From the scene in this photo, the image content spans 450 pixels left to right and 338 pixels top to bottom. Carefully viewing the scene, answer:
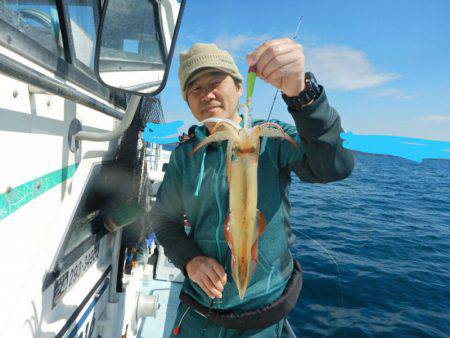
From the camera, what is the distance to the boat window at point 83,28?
246cm

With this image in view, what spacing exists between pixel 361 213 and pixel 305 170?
2047 cm

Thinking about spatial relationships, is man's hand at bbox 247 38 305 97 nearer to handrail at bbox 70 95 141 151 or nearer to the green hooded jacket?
the green hooded jacket

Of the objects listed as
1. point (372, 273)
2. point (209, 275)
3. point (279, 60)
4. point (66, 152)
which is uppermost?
point (279, 60)

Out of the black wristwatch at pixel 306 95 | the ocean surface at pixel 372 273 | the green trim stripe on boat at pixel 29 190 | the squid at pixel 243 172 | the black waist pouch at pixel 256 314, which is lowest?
the ocean surface at pixel 372 273

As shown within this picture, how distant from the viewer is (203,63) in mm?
2367

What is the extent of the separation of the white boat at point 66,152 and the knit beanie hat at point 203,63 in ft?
0.55

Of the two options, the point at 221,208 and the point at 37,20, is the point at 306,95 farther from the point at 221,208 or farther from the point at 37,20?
the point at 37,20

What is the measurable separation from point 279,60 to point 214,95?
0.91 m

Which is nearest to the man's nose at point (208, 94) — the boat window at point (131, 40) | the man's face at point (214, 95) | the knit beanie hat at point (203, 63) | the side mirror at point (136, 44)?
the man's face at point (214, 95)

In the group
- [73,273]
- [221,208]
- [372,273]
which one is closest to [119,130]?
[221,208]

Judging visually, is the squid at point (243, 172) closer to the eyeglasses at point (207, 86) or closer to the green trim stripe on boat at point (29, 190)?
the eyeglasses at point (207, 86)

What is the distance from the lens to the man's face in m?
2.42

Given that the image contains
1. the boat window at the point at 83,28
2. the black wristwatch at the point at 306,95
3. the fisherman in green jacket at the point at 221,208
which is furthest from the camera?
the boat window at the point at 83,28

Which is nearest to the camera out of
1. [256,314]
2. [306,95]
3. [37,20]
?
[306,95]
